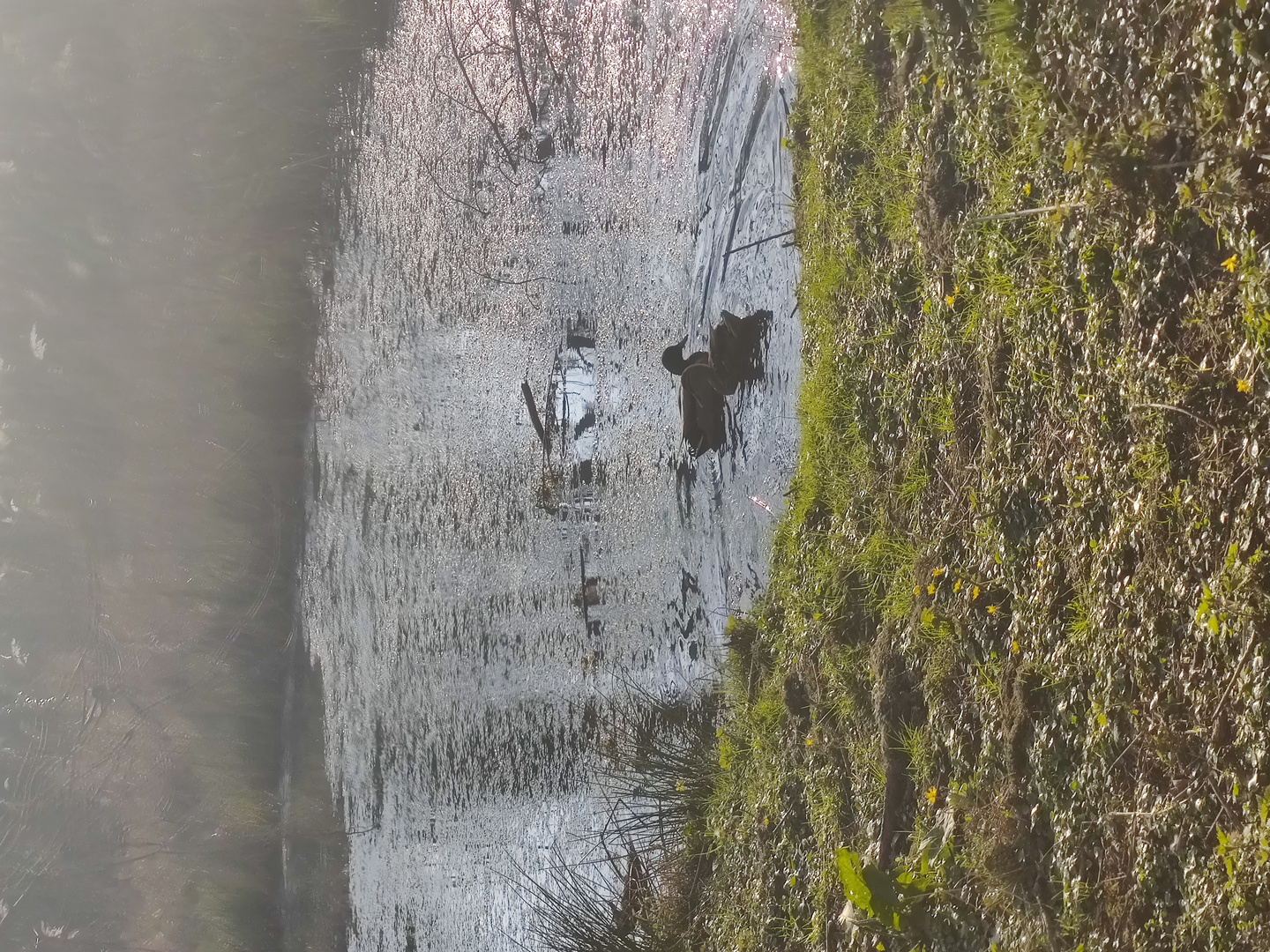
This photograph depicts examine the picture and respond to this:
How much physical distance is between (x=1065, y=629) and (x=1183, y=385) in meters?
0.67

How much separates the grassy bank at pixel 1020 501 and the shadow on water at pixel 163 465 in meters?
3.98

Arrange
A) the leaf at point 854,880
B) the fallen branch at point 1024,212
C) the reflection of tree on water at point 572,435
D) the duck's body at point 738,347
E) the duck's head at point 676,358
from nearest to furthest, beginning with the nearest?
the fallen branch at point 1024,212, the leaf at point 854,880, the duck's body at point 738,347, the duck's head at point 676,358, the reflection of tree on water at point 572,435

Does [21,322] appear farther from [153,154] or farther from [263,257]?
[263,257]

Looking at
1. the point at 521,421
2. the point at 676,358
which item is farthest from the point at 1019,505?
the point at 521,421

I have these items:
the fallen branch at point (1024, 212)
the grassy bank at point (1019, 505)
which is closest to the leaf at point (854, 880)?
the grassy bank at point (1019, 505)

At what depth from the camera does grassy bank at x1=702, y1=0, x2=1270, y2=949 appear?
7.50 feet

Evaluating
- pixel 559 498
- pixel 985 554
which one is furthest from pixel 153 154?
pixel 985 554

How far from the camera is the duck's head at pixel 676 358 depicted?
175 inches

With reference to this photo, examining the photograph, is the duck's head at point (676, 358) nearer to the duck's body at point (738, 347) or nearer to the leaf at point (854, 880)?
the duck's body at point (738, 347)

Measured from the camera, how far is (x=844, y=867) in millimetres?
3119

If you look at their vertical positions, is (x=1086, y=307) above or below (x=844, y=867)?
above

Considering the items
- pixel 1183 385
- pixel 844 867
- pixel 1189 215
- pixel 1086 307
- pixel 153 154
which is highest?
pixel 153 154

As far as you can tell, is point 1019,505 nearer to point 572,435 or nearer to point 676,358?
point 676,358

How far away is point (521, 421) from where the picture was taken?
529 centimetres
